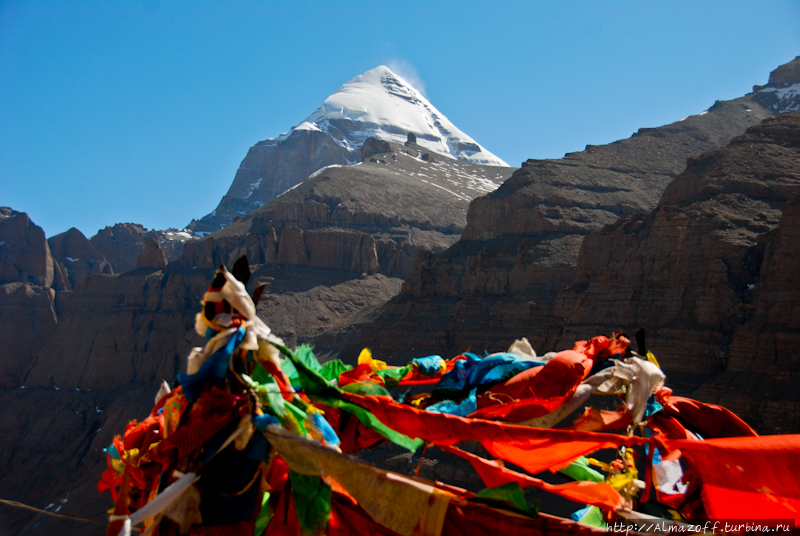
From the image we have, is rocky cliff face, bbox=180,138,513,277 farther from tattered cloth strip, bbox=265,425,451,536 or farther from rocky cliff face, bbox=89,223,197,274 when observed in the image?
tattered cloth strip, bbox=265,425,451,536

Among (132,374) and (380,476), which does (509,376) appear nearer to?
(380,476)

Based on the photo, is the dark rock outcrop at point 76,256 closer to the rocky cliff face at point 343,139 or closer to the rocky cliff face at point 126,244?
the rocky cliff face at point 126,244

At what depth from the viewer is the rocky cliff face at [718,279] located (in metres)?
24.5

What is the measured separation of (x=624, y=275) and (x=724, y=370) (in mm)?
8844

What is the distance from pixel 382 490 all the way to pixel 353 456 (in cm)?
24

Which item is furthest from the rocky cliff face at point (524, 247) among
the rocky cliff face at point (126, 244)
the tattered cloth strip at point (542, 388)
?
the rocky cliff face at point (126, 244)

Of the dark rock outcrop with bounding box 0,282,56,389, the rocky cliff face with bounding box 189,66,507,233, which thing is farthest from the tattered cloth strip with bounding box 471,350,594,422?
the rocky cliff face with bounding box 189,66,507,233

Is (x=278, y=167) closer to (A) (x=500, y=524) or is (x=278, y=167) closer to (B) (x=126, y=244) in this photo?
(B) (x=126, y=244)

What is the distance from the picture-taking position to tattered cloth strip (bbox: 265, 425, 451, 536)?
364 cm

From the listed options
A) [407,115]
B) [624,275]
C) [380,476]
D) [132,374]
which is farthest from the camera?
[407,115]

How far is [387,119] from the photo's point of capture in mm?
154250

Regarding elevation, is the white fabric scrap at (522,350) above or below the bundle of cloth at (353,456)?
above

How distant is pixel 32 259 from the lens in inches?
2992

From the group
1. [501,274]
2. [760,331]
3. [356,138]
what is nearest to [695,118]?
[501,274]
